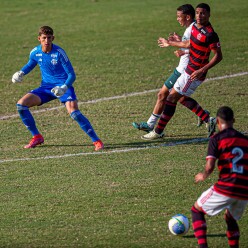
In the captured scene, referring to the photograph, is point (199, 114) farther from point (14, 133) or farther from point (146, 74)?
point (146, 74)

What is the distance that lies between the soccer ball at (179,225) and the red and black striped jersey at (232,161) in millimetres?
993

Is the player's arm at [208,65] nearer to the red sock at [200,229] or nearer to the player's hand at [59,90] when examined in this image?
the player's hand at [59,90]

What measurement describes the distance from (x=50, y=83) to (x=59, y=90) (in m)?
0.80

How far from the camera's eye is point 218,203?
810 centimetres

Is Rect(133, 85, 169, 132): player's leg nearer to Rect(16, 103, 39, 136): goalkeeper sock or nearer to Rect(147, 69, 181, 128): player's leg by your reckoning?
Rect(147, 69, 181, 128): player's leg

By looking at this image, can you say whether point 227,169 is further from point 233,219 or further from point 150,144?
point 150,144

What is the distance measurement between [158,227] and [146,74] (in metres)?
9.67

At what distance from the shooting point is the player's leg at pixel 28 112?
12.9 metres

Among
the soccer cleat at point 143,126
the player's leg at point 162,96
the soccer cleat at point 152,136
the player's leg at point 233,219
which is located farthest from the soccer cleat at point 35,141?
the player's leg at point 233,219

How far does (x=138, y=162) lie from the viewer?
39.1 feet

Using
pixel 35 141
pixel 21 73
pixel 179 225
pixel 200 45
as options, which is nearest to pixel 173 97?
pixel 200 45

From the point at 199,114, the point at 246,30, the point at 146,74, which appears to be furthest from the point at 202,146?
the point at 246,30

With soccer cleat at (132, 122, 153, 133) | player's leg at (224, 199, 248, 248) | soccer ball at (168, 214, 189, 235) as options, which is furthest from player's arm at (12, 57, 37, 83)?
player's leg at (224, 199, 248, 248)

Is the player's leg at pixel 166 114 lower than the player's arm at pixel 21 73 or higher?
lower
